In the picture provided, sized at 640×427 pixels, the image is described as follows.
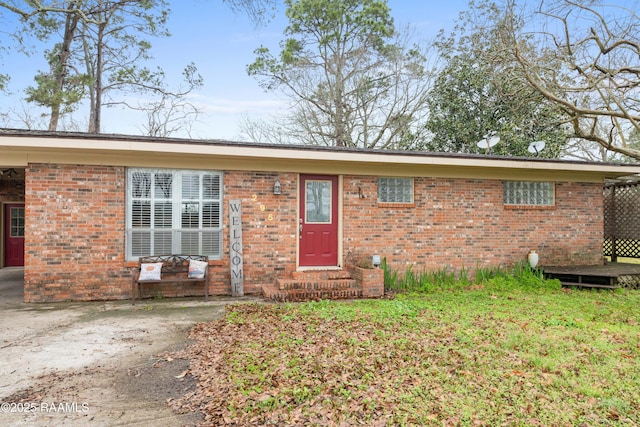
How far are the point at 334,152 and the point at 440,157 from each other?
2.29 meters

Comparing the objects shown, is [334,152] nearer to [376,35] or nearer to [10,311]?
[10,311]

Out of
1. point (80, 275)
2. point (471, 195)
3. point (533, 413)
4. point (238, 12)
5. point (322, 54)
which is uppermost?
point (322, 54)

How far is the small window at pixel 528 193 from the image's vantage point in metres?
A: 9.61

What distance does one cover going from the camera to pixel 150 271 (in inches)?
280

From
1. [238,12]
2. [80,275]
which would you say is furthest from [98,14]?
[80,275]

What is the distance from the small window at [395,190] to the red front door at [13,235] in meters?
11.2

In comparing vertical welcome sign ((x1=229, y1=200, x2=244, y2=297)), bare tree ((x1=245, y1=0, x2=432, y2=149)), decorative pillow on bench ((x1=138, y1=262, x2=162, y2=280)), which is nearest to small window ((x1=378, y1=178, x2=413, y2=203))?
vertical welcome sign ((x1=229, y1=200, x2=244, y2=297))

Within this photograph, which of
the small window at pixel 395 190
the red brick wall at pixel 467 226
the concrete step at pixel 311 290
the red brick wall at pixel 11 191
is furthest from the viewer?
the red brick wall at pixel 11 191

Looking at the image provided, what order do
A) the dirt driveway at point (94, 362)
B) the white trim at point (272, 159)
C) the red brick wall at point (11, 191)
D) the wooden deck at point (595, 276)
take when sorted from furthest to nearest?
1. the red brick wall at point (11, 191)
2. the wooden deck at point (595, 276)
3. the white trim at point (272, 159)
4. the dirt driveway at point (94, 362)

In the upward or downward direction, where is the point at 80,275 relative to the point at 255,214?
downward

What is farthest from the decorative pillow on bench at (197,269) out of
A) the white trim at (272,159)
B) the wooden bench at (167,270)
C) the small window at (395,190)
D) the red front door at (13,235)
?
the red front door at (13,235)

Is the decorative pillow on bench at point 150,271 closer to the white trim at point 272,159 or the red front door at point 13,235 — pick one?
the white trim at point 272,159

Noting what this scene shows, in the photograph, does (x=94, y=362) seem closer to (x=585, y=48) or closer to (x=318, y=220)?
(x=318, y=220)

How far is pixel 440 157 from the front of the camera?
842 centimetres
